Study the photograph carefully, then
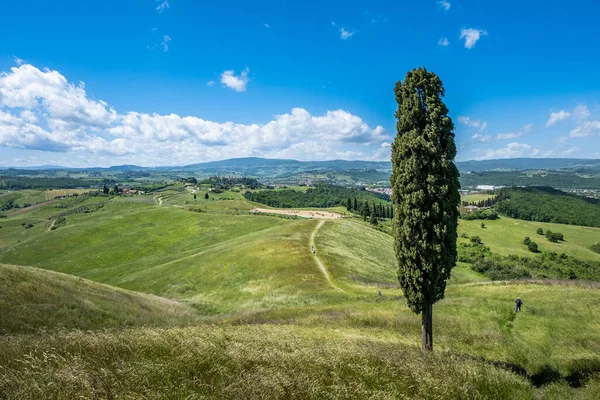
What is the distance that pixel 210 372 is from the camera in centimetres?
854

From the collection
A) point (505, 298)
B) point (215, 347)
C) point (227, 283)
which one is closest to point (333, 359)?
point (215, 347)

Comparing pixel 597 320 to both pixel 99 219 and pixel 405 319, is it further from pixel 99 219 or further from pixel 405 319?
pixel 99 219

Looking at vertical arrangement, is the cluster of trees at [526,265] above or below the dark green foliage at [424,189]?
below

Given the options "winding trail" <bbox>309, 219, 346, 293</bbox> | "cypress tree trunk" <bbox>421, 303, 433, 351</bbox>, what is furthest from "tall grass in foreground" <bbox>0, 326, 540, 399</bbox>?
"winding trail" <bbox>309, 219, 346, 293</bbox>

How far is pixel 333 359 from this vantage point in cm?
1068

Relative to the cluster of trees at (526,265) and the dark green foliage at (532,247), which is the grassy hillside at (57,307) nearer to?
the cluster of trees at (526,265)

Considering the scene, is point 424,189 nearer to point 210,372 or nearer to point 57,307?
point 210,372

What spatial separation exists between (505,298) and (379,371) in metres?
28.1

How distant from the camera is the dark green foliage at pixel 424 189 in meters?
19.5

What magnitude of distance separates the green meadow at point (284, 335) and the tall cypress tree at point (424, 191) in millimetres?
4338

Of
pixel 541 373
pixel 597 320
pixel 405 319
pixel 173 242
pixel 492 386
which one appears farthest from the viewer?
pixel 173 242

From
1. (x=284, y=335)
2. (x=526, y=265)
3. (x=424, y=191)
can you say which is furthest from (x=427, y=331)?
(x=526, y=265)

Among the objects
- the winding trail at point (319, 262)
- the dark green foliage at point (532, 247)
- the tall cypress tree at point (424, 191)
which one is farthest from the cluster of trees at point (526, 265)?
the tall cypress tree at point (424, 191)

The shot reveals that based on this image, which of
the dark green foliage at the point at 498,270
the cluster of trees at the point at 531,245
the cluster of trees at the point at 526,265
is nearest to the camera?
the dark green foliage at the point at 498,270
